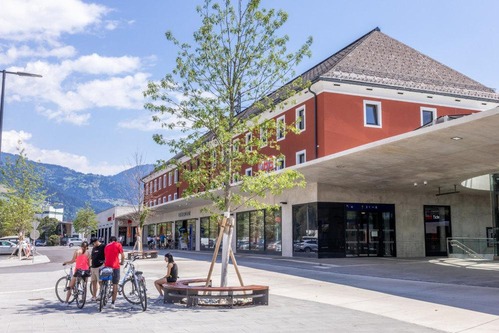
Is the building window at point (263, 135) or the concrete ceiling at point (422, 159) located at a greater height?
the concrete ceiling at point (422, 159)

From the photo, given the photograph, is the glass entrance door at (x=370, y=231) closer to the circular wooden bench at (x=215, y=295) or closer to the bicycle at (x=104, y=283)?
the circular wooden bench at (x=215, y=295)

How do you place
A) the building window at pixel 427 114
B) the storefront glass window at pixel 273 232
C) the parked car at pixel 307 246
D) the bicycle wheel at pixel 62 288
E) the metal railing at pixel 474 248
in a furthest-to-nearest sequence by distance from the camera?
the storefront glass window at pixel 273 232 < the building window at pixel 427 114 < the parked car at pixel 307 246 < the metal railing at pixel 474 248 < the bicycle wheel at pixel 62 288

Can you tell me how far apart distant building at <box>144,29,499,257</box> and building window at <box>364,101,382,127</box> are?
60 mm

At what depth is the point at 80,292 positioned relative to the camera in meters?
11.1

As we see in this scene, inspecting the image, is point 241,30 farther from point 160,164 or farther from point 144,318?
point 144,318

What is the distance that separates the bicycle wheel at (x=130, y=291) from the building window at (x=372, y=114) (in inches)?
829

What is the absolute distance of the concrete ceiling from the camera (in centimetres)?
1567

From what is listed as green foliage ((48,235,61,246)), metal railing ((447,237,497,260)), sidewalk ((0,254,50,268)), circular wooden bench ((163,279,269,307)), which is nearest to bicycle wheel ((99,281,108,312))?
circular wooden bench ((163,279,269,307))

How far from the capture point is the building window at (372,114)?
97.2 ft

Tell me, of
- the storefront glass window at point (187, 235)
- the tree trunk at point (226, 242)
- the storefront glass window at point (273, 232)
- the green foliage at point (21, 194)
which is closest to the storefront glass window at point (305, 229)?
the storefront glass window at point (273, 232)

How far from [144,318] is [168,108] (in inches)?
218

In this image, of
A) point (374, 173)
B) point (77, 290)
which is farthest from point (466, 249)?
point (77, 290)

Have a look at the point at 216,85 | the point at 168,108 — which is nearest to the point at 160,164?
the point at 168,108

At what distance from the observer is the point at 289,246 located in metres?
30.2
